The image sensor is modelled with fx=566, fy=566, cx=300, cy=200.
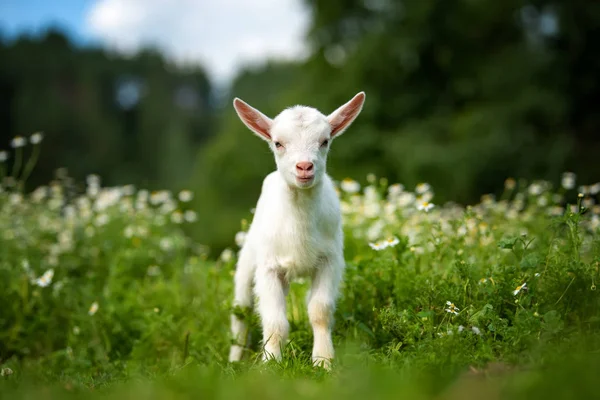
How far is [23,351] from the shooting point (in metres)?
5.12

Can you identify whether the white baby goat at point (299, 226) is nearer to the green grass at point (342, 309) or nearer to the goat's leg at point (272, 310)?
the goat's leg at point (272, 310)

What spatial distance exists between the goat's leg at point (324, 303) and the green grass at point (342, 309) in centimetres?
16

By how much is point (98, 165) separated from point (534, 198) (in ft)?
124

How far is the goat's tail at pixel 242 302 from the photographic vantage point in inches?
179

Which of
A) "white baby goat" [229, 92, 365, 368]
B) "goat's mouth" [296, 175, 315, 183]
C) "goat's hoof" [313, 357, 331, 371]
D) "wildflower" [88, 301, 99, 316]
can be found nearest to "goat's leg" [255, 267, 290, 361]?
"white baby goat" [229, 92, 365, 368]

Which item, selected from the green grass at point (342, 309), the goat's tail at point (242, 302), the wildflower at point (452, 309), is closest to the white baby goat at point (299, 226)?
the green grass at point (342, 309)

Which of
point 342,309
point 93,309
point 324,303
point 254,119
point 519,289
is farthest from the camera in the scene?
point 93,309

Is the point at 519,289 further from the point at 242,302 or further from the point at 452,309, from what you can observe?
the point at 242,302

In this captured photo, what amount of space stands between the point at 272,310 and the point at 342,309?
0.79 m

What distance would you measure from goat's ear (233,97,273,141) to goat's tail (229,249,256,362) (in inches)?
41.9

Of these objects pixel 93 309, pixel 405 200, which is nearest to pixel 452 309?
pixel 405 200

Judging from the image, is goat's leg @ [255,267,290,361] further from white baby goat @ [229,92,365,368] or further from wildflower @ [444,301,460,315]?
wildflower @ [444,301,460,315]

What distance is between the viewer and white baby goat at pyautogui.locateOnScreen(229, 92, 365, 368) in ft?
12.8

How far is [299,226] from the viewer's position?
404 cm
